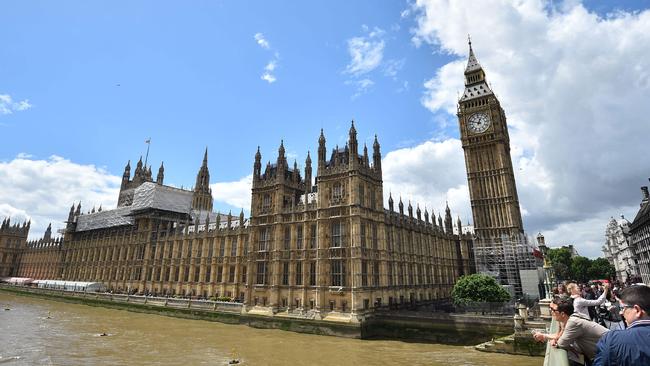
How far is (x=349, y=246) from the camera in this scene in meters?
42.7

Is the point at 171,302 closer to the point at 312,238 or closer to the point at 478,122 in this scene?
the point at 312,238

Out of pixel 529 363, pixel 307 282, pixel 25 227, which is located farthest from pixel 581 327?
pixel 25 227

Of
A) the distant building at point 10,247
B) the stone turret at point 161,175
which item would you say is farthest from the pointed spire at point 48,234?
the stone turret at point 161,175

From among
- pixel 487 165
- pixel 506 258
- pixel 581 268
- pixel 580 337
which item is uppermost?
pixel 487 165

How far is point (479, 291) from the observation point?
4256 centimetres

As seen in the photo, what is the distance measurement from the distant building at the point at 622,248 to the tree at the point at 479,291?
72619 mm

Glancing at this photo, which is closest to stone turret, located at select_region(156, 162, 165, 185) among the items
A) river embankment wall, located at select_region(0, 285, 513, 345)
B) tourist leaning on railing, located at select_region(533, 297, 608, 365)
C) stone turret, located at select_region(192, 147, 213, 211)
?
stone turret, located at select_region(192, 147, 213, 211)

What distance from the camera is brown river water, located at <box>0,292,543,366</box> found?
28.4 meters

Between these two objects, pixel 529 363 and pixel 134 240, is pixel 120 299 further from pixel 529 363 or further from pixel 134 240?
pixel 529 363

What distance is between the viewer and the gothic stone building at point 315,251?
141ft

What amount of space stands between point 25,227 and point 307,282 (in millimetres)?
145221

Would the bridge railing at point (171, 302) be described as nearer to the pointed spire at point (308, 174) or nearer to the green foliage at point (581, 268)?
the pointed spire at point (308, 174)

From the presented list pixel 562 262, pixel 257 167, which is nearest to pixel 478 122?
pixel 257 167

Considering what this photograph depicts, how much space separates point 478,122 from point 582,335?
76.9m
